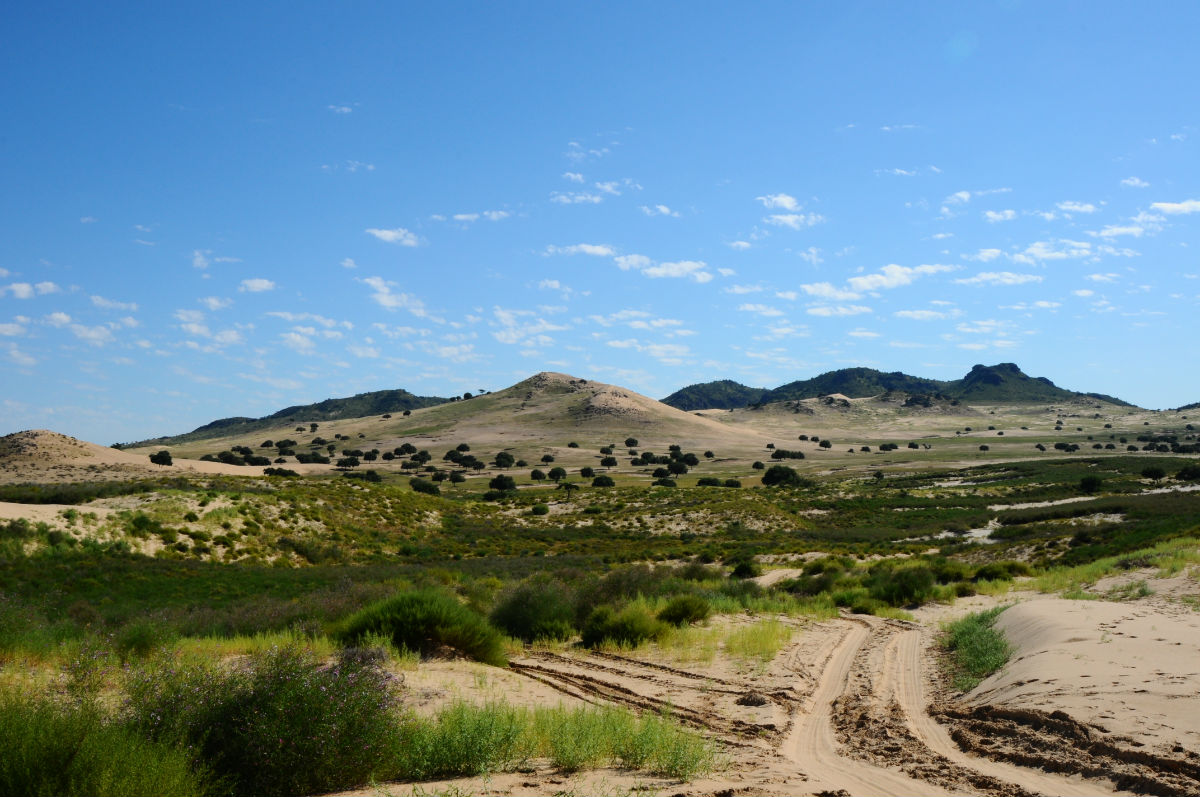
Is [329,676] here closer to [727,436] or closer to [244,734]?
[244,734]

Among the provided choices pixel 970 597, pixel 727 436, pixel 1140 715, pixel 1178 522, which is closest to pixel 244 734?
pixel 1140 715

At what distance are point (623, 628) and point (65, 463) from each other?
5460cm

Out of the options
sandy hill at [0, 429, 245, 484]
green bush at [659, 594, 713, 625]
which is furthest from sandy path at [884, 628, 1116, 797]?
sandy hill at [0, 429, 245, 484]

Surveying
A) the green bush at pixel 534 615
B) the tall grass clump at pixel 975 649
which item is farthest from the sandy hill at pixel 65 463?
the tall grass clump at pixel 975 649

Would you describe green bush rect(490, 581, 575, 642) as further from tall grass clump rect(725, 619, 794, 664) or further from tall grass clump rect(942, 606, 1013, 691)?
tall grass clump rect(942, 606, 1013, 691)

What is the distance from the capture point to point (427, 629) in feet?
41.2

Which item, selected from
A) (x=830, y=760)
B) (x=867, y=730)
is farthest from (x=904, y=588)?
(x=830, y=760)

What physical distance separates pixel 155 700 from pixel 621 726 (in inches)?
171

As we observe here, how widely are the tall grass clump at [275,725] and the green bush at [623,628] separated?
A: 880 centimetres

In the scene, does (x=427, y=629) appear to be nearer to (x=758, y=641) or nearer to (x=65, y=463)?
(x=758, y=641)

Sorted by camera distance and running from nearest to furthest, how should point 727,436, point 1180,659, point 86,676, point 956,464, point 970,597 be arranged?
point 86,676 → point 1180,659 → point 970,597 → point 956,464 → point 727,436

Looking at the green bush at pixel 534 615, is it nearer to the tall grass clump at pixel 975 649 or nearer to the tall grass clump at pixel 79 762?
the tall grass clump at pixel 975 649

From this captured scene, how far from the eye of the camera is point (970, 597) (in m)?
22.9

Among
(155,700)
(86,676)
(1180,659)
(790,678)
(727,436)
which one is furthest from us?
(727,436)
